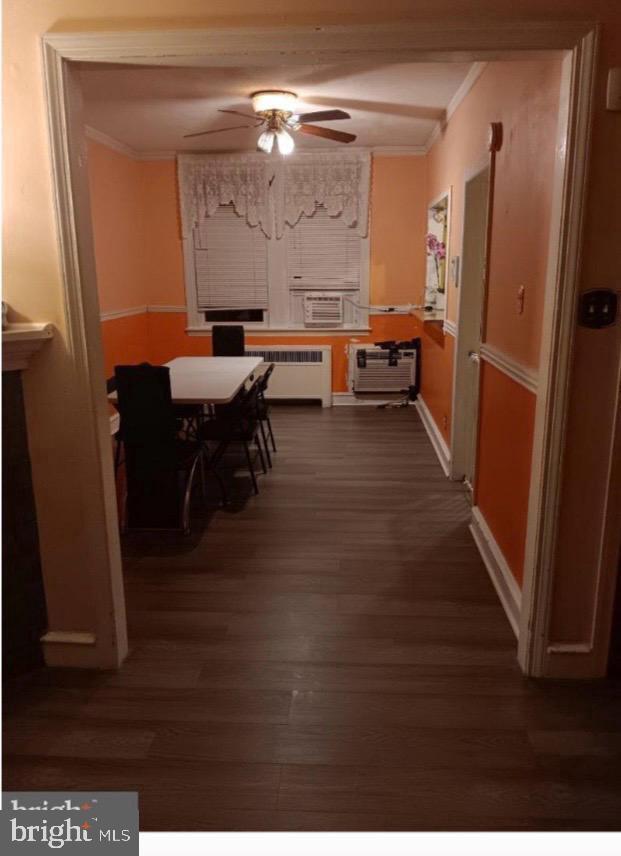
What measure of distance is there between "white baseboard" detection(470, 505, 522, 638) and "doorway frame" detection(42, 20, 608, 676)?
2.16 feet

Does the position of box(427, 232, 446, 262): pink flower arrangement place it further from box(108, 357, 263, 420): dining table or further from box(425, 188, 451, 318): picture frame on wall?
box(108, 357, 263, 420): dining table

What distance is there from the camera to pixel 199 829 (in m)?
1.66

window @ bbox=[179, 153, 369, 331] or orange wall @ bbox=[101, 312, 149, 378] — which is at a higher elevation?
window @ bbox=[179, 153, 369, 331]

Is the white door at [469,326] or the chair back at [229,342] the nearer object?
the white door at [469,326]

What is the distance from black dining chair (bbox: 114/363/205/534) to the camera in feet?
10.7

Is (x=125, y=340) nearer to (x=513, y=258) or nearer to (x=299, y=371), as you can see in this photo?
(x=299, y=371)

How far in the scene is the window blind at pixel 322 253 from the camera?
6.62 m

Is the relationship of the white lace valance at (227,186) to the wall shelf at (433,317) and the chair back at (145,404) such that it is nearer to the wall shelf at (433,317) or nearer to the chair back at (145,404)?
the wall shelf at (433,317)

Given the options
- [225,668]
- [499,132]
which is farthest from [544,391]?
[499,132]

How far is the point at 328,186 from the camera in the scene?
21.3ft

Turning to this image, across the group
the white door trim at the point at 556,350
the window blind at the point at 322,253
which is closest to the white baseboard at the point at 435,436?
the window blind at the point at 322,253

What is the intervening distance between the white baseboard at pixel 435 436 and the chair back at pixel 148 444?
2092mm

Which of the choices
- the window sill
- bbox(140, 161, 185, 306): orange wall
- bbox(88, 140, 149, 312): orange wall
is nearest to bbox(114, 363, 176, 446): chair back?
bbox(88, 140, 149, 312): orange wall

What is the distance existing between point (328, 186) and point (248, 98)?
2094mm
